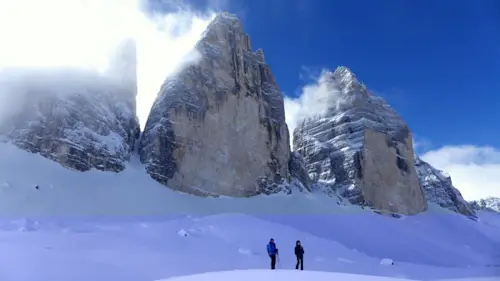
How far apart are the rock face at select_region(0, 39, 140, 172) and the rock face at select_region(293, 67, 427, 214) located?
3412 centimetres

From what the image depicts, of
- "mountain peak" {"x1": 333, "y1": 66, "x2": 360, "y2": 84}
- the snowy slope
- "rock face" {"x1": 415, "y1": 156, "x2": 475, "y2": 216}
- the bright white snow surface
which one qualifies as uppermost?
"mountain peak" {"x1": 333, "y1": 66, "x2": 360, "y2": 84}

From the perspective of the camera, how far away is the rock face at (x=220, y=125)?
5550 cm

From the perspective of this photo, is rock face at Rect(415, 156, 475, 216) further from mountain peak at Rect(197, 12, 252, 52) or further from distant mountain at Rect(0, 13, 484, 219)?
mountain peak at Rect(197, 12, 252, 52)

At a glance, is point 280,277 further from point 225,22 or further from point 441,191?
point 441,191

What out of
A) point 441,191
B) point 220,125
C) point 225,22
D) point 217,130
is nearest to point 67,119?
point 217,130

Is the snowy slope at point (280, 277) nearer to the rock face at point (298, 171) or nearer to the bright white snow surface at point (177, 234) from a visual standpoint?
the bright white snow surface at point (177, 234)

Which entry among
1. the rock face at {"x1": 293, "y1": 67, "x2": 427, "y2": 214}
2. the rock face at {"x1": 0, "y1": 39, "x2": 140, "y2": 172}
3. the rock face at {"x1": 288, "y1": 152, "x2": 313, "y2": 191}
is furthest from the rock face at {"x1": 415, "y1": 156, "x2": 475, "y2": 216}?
the rock face at {"x1": 0, "y1": 39, "x2": 140, "y2": 172}

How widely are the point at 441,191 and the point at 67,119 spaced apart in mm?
81000

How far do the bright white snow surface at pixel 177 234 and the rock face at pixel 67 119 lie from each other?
5.51 ft

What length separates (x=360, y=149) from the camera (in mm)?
74688

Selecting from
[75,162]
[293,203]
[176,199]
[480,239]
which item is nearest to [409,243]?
[293,203]

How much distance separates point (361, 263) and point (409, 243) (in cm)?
2370

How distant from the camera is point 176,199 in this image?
51469 millimetres

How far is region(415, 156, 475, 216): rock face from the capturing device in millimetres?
98956
